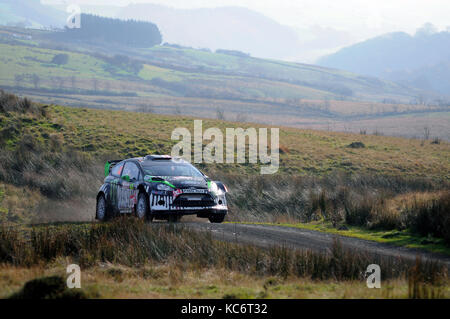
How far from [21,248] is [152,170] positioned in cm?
553

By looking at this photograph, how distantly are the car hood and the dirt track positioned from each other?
1.04 m

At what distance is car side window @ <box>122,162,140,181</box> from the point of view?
1656 centimetres

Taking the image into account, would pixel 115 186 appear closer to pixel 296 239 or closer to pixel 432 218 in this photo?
pixel 296 239

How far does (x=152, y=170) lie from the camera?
1653 cm

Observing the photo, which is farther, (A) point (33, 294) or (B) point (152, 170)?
(B) point (152, 170)

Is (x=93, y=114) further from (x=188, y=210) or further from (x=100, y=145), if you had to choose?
(x=188, y=210)

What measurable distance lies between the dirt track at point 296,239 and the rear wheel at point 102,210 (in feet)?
10.2

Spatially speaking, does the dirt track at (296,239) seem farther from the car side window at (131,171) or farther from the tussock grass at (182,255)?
the car side window at (131,171)

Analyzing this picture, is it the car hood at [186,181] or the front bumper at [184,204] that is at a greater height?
the car hood at [186,181]

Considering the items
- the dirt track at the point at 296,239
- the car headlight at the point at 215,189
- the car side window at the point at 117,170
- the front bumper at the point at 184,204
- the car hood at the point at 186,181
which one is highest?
the car side window at the point at 117,170

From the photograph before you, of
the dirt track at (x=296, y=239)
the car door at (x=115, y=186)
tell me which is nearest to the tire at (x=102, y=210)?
the car door at (x=115, y=186)

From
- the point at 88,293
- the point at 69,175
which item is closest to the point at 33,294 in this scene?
the point at 88,293

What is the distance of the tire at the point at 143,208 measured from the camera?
51.0 ft

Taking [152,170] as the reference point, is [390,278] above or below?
below
